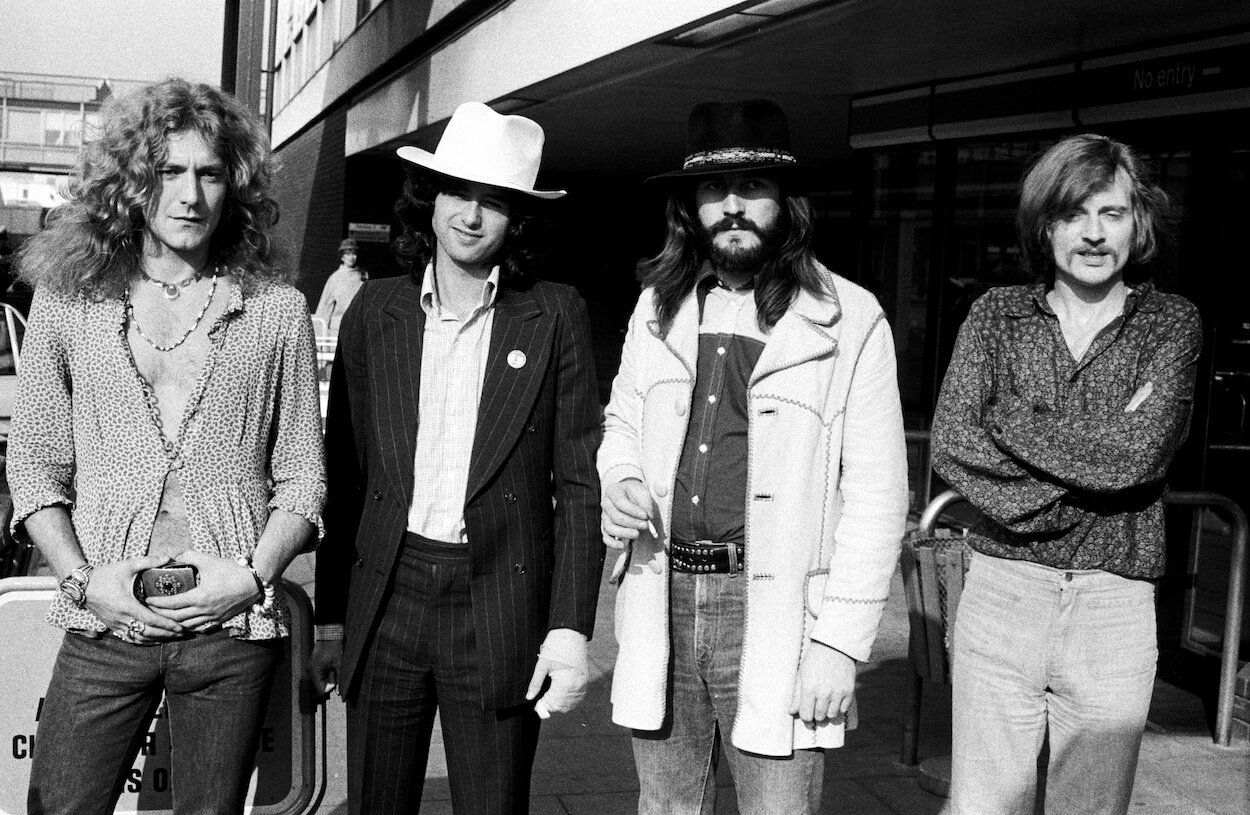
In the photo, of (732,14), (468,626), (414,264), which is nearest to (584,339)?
(414,264)

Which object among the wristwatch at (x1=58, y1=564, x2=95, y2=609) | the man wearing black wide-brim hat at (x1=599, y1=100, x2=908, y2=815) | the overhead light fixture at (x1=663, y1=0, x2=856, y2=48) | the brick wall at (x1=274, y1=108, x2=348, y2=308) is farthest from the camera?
the brick wall at (x1=274, y1=108, x2=348, y2=308)

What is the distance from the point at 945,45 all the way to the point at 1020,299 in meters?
4.90

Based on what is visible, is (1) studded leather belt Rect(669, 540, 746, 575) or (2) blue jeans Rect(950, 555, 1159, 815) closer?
(1) studded leather belt Rect(669, 540, 746, 575)

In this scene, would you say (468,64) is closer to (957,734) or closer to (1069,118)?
(1069,118)

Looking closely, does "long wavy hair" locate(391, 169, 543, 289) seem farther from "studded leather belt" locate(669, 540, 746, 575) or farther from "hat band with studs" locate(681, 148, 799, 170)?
"studded leather belt" locate(669, 540, 746, 575)

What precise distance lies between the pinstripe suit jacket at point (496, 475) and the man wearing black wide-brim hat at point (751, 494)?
11cm

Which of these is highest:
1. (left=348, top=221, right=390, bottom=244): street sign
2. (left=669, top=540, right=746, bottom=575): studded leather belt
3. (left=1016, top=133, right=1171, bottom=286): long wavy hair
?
(left=348, top=221, right=390, bottom=244): street sign

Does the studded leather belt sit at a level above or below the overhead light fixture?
below

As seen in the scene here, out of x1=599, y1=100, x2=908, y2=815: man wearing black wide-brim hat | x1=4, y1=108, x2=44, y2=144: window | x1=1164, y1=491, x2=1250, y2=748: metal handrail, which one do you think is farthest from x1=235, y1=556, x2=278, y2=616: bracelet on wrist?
x1=4, y1=108, x2=44, y2=144: window

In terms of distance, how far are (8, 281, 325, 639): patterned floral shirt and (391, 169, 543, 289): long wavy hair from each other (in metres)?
0.52

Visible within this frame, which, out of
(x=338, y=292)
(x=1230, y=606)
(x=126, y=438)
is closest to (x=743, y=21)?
(x=1230, y=606)

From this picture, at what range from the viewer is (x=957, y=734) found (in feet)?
10.8

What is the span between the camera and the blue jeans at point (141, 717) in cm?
263

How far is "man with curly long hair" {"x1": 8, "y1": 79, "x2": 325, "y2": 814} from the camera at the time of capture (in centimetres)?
263
